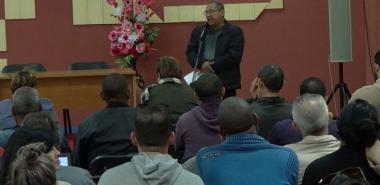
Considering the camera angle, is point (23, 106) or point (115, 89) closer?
point (23, 106)

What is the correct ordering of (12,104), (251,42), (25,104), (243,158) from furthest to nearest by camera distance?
(251,42), (12,104), (25,104), (243,158)

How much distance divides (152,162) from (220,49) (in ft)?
15.2

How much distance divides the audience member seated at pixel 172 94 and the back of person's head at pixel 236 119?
1.94 metres

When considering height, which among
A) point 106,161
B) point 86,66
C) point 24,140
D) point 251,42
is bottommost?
point 106,161

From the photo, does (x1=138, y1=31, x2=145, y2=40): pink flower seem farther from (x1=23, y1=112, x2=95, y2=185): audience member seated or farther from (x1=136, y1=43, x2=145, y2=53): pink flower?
(x1=23, y1=112, x2=95, y2=185): audience member seated

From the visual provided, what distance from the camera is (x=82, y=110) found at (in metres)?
9.56

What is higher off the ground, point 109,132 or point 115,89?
point 115,89

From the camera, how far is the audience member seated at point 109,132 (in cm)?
486

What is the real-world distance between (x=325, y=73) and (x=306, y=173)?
6134mm

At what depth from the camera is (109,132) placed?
489cm

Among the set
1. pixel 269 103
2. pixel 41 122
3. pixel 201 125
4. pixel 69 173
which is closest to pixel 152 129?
pixel 69 173

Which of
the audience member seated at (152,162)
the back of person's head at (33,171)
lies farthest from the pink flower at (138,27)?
the back of person's head at (33,171)

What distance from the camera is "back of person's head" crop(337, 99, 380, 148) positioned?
3266mm

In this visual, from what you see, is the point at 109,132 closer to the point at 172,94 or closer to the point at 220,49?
the point at 172,94
